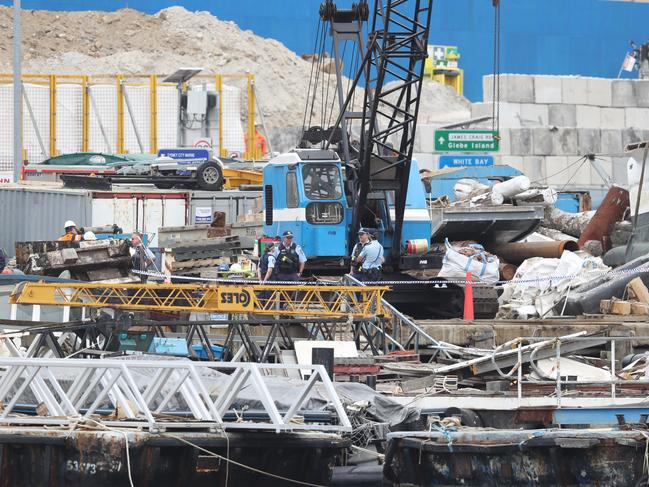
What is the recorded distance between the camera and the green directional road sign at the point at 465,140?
129ft

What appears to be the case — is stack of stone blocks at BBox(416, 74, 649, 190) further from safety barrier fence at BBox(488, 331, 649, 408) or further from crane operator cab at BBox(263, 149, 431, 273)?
safety barrier fence at BBox(488, 331, 649, 408)

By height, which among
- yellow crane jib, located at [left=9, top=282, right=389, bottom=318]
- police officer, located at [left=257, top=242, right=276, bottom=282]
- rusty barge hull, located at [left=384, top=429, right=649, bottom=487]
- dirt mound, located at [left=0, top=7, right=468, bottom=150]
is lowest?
rusty barge hull, located at [left=384, top=429, right=649, bottom=487]

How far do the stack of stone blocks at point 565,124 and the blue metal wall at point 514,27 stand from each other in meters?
16.3

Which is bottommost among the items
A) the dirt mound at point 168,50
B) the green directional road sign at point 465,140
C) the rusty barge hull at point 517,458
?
the rusty barge hull at point 517,458

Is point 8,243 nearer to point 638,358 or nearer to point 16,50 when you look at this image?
point 16,50

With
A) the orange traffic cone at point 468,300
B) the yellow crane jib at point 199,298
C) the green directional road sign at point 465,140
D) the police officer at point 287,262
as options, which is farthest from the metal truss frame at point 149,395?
the green directional road sign at point 465,140

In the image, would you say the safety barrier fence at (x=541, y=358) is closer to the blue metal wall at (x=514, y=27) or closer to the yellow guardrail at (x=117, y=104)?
the yellow guardrail at (x=117, y=104)

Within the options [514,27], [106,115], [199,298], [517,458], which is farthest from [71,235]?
[514,27]

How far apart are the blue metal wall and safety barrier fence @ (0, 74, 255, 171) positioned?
47.9ft

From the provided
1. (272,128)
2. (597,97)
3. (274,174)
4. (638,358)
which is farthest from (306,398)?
(272,128)

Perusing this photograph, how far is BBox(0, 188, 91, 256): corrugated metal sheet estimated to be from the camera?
1310 inches

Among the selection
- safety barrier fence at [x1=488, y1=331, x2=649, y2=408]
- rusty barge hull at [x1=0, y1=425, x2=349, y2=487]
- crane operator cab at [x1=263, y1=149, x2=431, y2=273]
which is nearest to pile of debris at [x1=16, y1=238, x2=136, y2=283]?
crane operator cab at [x1=263, y1=149, x2=431, y2=273]

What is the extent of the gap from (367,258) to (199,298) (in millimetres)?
5022

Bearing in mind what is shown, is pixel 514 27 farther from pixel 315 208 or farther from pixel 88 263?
pixel 88 263
